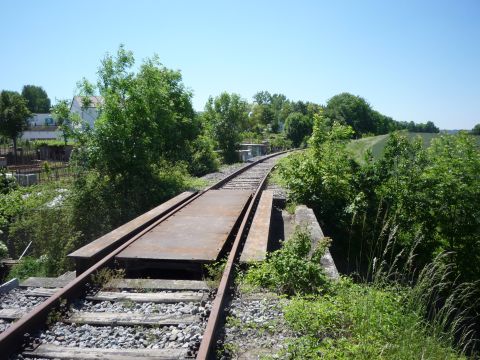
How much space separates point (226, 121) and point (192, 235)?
23213 millimetres

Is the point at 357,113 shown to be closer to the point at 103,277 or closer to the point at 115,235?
the point at 115,235

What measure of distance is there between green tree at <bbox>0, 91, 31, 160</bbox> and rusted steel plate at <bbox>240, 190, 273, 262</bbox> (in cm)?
3451

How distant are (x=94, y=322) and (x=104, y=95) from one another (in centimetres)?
1086

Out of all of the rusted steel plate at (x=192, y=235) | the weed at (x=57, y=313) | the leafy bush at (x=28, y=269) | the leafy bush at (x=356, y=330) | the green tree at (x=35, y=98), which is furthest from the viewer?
the green tree at (x=35, y=98)

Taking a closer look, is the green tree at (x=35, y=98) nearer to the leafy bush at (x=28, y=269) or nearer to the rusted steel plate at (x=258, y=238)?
the leafy bush at (x=28, y=269)

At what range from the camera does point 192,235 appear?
6.97 meters

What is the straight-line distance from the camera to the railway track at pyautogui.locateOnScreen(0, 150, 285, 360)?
3494mm

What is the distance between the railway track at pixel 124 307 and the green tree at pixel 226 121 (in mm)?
22295

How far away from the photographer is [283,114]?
9288cm

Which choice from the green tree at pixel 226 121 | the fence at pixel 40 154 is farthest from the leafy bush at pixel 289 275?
the fence at pixel 40 154

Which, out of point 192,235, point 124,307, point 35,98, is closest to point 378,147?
point 192,235

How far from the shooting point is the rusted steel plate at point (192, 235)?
583cm

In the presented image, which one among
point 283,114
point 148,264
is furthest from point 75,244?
point 283,114

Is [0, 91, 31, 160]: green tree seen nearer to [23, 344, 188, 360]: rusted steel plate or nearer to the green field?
the green field
